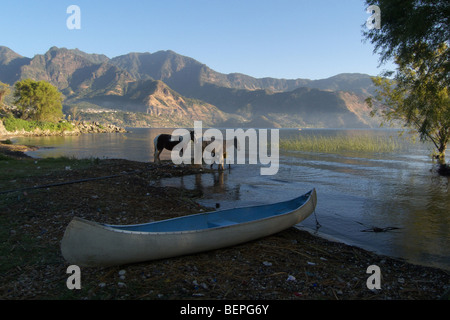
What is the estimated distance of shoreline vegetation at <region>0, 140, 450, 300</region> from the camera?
396 centimetres

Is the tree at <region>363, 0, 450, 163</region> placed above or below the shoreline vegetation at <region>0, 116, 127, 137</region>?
above

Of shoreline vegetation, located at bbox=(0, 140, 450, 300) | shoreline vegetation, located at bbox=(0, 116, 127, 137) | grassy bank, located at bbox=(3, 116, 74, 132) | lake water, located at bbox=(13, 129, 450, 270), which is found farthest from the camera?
grassy bank, located at bbox=(3, 116, 74, 132)

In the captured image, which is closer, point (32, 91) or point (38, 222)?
point (38, 222)

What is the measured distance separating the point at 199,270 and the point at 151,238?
974 mm

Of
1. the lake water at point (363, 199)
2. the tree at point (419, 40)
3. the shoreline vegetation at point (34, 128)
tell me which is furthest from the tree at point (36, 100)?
the tree at point (419, 40)

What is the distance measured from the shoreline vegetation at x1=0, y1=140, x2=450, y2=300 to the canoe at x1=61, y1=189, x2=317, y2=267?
0.21 meters

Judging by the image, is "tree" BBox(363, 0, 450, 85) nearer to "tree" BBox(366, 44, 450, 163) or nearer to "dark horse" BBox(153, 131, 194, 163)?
"tree" BBox(366, 44, 450, 163)

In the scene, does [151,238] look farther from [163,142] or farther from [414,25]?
[163,142]

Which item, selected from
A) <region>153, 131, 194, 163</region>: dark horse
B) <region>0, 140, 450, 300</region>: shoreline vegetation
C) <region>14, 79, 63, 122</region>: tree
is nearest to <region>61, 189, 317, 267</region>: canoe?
<region>0, 140, 450, 300</region>: shoreline vegetation

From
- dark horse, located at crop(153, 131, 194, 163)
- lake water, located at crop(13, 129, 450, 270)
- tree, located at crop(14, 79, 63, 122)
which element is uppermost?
tree, located at crop(14, 79, 63, 122)
